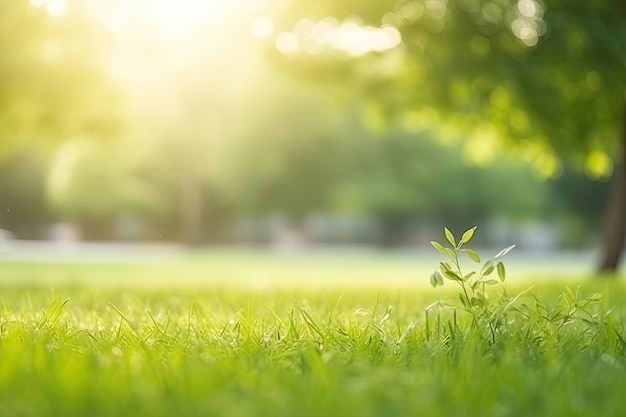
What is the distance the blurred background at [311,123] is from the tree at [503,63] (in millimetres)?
31

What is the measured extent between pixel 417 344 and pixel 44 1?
916 cm

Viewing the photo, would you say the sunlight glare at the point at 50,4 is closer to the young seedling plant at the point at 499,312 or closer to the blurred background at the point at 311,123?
the blurred background at the point at 311,123

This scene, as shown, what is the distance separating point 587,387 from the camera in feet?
7.21

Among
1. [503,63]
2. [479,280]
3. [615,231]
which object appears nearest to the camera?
[479,280]

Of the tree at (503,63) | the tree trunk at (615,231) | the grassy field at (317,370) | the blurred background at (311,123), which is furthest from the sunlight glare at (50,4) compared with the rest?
the tree trunk at (615,231)

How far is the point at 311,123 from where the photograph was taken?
41406mm

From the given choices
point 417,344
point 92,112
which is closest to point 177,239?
point 92,112

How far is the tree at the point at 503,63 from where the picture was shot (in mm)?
10297

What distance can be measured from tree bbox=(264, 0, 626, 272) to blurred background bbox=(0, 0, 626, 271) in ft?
0.10

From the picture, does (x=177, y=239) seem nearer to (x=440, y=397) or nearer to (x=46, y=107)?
(x=46, y=107)

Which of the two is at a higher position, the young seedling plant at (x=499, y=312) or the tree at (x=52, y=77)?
the tree at (x=52, y=77)

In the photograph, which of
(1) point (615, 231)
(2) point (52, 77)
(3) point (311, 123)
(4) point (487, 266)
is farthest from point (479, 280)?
(3) point (311, 123)

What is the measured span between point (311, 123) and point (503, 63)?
1230 inches

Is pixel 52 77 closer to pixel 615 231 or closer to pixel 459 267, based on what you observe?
pixel 615 231
